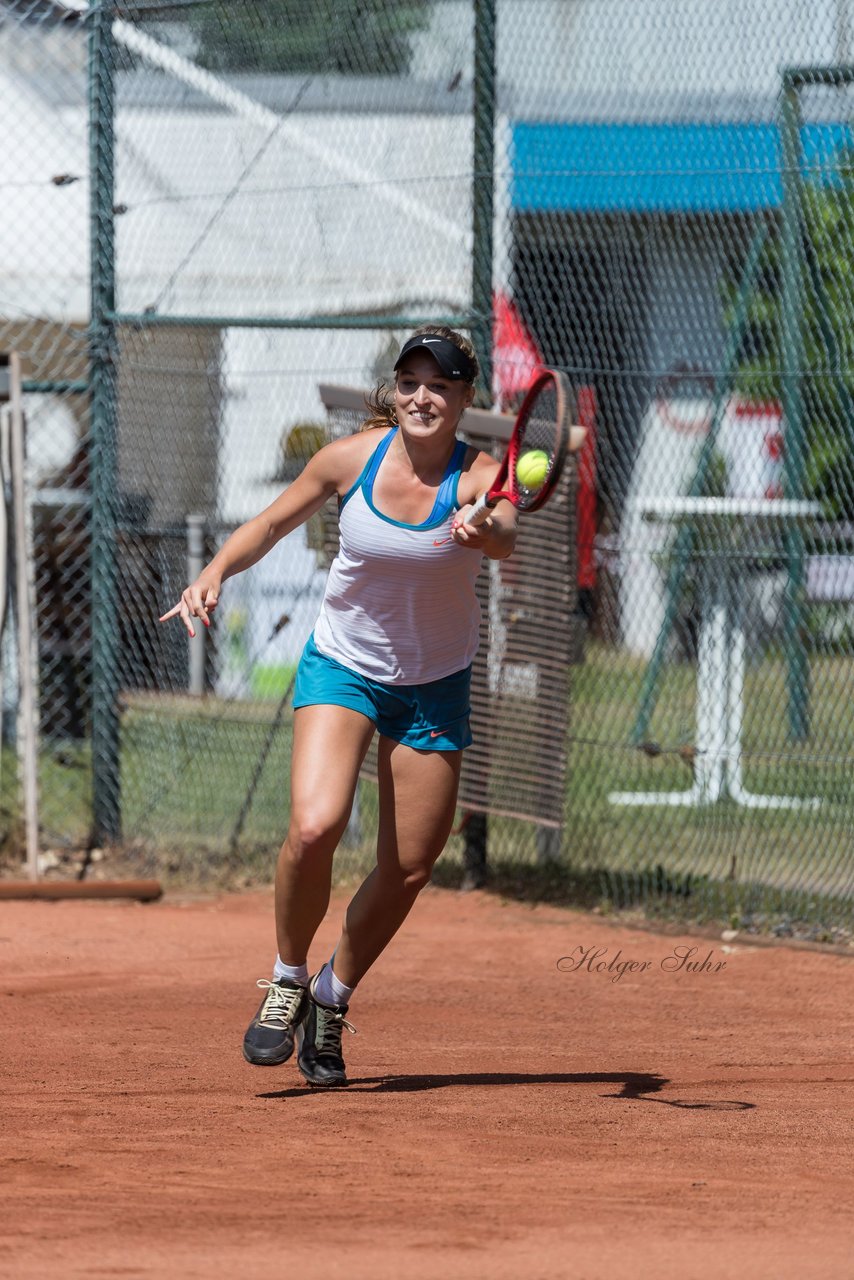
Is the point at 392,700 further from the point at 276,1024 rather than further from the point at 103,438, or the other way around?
the point at 103,438

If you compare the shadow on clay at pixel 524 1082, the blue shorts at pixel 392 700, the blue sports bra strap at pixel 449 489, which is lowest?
the shadow on clay at pixel 524 1082

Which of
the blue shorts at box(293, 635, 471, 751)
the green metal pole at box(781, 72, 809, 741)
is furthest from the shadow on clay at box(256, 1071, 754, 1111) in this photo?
the green metal pole at box(781, 72, 809, 741)

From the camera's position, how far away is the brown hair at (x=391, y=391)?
15.7ft

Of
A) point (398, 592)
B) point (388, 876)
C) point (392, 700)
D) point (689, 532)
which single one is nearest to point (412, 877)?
point (388, 876)

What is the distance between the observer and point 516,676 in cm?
763

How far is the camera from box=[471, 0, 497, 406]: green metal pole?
7770 millimetres

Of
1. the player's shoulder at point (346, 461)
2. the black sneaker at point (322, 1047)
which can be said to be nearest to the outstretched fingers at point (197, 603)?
the player's shoulder at point (346, 461)

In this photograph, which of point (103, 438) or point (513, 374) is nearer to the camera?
point (513, 374)

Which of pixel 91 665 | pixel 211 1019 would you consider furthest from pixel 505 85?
pixel 211 1019

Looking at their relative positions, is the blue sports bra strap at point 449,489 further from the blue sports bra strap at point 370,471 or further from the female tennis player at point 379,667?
the blue sports bra strap at point 370,471

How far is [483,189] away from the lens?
7.78 meters

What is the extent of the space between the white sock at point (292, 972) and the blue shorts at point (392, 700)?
0.66m

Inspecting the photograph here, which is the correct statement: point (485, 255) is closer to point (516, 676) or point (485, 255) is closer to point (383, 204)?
point (383, 204)

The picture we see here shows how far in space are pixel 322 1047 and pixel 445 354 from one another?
1825 mm
